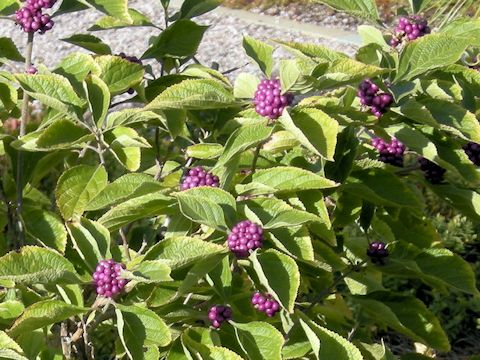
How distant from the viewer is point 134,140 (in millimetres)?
1561

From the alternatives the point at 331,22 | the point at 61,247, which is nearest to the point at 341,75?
the point at 61,247

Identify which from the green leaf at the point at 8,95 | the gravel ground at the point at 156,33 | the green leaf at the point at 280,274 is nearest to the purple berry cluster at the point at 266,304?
the green leaf at the point at 280,274

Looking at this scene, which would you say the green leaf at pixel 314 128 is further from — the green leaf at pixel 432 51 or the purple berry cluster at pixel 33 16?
the purple berry cluster at pixel 33 16

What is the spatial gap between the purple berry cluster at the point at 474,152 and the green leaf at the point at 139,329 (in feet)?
2.12

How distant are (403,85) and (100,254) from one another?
1.85 ft

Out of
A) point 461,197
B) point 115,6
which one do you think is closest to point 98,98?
point 115,6

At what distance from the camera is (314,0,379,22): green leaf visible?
5.35 ft

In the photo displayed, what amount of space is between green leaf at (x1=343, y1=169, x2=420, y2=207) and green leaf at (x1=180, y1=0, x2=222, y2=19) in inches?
19.4

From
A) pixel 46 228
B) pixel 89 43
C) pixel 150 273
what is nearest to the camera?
pixel 150 273

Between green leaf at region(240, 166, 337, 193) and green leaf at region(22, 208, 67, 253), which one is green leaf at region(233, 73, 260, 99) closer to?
green leaf at region(240, 166, 337, 193)

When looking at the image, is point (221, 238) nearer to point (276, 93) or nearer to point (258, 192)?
point (258, 192)

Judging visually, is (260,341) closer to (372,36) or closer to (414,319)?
(414,319)

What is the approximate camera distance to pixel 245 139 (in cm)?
141

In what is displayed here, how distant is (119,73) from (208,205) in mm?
418
